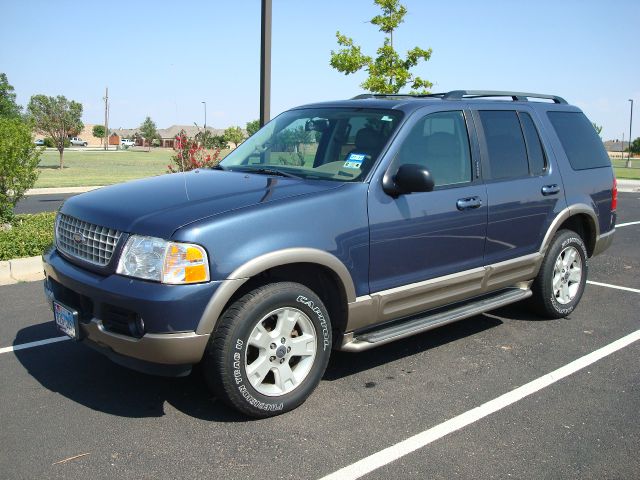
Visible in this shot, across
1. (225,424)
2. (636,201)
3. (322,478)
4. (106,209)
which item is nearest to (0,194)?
(106,209)

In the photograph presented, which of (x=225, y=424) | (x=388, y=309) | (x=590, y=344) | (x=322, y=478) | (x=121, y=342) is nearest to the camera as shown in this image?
(x=322, y=478)

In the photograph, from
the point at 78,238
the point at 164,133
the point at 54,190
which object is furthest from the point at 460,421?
the point at 164,133

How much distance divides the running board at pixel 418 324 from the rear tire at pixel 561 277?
36 cm

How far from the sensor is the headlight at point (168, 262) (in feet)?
11.1

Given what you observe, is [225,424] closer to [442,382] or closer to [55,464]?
[55,464]

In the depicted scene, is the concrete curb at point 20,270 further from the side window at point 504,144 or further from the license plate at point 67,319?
the side window at point 504,144

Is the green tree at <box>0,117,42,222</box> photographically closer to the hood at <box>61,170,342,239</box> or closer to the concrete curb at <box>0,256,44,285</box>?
the concrete curb at <box>0,256,44,285</box>

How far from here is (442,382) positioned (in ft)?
14.4

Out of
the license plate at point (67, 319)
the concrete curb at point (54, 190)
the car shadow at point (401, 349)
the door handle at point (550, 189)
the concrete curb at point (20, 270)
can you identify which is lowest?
the car shadow at point (401, 349)

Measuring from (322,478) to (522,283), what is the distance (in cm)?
310

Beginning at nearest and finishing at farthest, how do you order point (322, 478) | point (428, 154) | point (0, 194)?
point (322, 478) → point (428, 154) → point (0, 194)

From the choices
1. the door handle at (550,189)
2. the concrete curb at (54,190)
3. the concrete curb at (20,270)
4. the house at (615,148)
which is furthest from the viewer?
the house at (615,148)

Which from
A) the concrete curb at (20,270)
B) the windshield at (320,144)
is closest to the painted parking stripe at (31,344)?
the windshield at (320,144)

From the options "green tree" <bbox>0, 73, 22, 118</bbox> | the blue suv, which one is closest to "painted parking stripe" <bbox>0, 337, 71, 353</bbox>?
the blue suv
